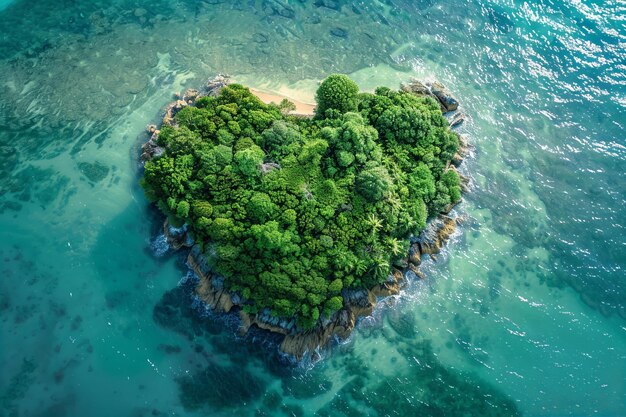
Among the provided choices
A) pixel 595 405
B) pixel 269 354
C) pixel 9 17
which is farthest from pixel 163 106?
pixel 595 405

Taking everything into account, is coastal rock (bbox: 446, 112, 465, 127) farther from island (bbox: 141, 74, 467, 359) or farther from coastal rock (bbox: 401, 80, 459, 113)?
island (bbox: 141, 74, 467, 359)

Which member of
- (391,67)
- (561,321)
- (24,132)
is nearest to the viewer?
(561,321)

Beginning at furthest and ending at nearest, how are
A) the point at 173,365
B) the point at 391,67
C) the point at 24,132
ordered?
the point at 391,67, the point at 24,132, the point at 173,365

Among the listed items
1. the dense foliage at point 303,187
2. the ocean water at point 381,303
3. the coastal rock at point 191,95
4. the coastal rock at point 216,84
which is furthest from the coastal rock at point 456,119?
the coastal rock at point 191,95

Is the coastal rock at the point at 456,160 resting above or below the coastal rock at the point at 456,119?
below

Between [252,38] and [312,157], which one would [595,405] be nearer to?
[312,157]

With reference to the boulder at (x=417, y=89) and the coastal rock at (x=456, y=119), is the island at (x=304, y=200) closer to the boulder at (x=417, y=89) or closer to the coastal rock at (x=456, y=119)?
the coastal rock at (x=456, y=119)
